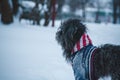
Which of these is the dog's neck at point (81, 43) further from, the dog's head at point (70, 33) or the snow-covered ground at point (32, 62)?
the snow-covered ground at point (32, 62)

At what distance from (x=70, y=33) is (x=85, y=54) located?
0.47 m

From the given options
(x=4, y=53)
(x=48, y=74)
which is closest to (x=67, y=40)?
(x=48, y=74)

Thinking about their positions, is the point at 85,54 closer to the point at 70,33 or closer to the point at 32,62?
the point at 70,33

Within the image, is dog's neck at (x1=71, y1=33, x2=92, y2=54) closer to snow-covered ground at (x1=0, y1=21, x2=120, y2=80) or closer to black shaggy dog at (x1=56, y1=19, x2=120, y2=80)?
black shaggy dog at (x1=56, y1=19, x2=120, y2=80)

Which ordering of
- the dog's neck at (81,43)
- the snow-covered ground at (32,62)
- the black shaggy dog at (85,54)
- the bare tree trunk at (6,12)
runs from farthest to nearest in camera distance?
the bare tree trunk at (6,12)
the snow-covered ground at (32,62)
the dog's neck at (81,43)
the black shaggy dog at (85,54)

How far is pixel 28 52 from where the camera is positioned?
30.9 ft

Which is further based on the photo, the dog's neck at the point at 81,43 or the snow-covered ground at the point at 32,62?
the snow-covered ground at the point at 32,62

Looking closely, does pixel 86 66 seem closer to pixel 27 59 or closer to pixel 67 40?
pixel 67 40

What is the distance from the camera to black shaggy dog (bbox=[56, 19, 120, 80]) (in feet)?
14.0

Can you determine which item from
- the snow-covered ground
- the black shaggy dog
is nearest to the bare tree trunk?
the snow-covered ground

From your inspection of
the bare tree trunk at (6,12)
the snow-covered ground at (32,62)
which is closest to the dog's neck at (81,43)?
the snow-covered ground at (32,62)

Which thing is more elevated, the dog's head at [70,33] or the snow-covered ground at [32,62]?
the dog's head at [70,33]

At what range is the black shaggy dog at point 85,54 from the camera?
425 cm

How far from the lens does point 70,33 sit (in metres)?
4.63
